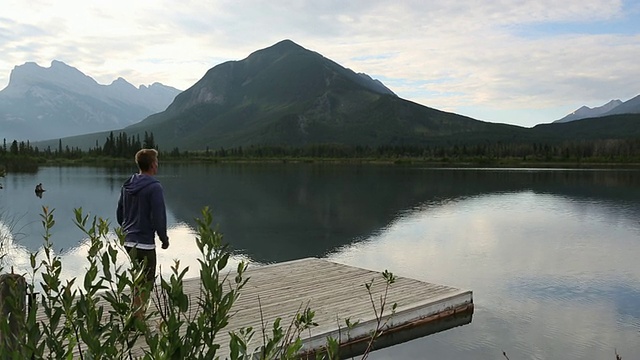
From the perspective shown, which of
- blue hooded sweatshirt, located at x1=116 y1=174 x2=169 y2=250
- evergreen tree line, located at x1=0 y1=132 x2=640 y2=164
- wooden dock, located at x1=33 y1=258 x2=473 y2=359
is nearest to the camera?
blue hooded sweatshirt, located at x1=116 y1=174 x2=169 y2=250

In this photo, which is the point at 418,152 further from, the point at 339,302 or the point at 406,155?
the point at 339,302

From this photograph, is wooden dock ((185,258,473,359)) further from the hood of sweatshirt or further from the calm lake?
the hood of sweatshirt

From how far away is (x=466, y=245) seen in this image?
20.1 meters

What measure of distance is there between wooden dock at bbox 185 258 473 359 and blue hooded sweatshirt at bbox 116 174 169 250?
170cm

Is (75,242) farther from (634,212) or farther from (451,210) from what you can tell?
(634,212)

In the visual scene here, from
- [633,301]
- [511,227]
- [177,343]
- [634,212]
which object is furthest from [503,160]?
[177,343]

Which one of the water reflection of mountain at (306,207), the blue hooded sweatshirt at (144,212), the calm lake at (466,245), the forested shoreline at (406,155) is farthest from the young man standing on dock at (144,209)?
the forested shoreline at (406,155)

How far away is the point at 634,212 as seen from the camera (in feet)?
97.3

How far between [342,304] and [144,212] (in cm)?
410

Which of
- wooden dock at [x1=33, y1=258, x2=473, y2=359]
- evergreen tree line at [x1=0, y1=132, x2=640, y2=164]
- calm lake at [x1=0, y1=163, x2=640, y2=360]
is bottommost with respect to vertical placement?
calm lake at [x1=0, y1=163, x2=640, y2=360]

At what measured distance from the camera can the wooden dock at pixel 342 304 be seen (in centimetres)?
839

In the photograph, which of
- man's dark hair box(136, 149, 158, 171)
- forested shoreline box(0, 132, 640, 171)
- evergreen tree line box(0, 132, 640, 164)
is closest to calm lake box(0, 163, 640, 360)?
man's dark hair box(136, 149, 158, 171)

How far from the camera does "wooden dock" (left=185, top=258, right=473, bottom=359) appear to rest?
848cm

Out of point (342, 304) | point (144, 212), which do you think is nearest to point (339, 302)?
point (342, 304)
